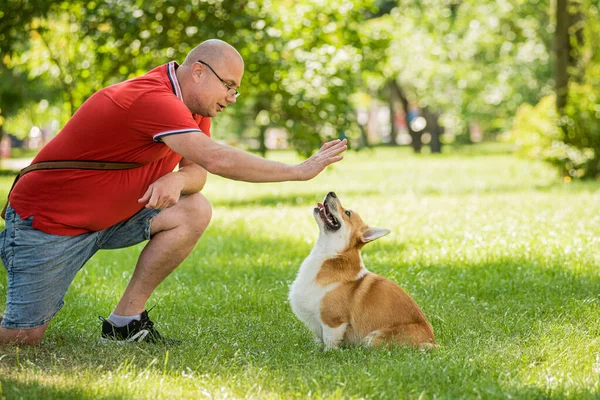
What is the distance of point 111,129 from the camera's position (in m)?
4.12

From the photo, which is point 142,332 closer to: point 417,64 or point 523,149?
point 523,149

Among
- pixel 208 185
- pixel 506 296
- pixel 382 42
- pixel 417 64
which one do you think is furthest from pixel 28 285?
pixel 417 64

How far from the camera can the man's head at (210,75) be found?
425 cm

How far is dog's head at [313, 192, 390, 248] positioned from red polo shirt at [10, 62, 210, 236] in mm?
1103

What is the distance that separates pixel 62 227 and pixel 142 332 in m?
0.84

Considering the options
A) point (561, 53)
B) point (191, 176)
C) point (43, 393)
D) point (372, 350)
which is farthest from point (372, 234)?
point (561, 53)

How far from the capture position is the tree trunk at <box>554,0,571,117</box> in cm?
1619

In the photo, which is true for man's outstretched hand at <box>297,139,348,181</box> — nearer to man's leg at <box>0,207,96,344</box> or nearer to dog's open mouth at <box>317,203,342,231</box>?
dog's open mouth at <box>317,203,342,231</box>

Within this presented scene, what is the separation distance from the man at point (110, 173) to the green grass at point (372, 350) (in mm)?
407

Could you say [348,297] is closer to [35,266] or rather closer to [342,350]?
[342,350]

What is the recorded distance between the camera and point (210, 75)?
427 centimetres

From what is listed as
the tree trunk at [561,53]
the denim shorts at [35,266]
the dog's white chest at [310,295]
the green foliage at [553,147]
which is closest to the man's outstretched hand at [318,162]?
the dog's white chest at [310,295]

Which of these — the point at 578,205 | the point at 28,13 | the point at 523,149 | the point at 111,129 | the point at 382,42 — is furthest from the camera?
the point at 523,149

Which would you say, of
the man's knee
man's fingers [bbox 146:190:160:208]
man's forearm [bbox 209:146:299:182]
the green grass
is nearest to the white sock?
the green grass
